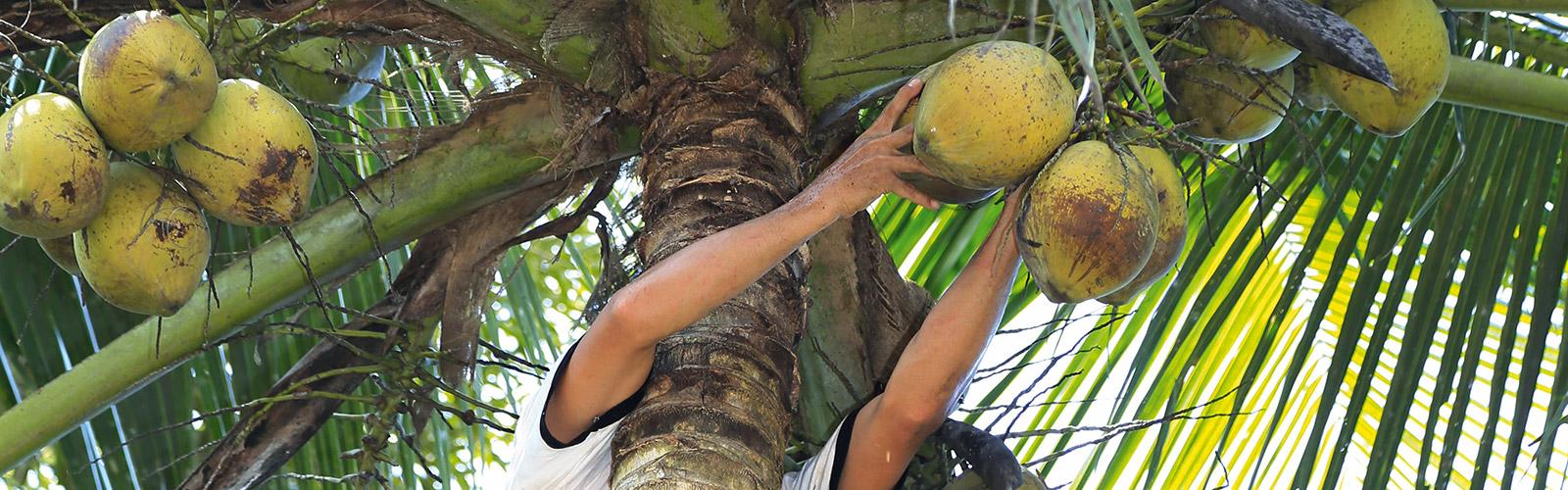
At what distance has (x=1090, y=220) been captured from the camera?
1410mm

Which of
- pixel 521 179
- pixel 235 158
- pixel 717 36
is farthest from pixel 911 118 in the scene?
pixel 235 158

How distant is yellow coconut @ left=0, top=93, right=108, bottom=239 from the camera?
144 centimetres

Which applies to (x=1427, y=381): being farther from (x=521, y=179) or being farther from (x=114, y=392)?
(x=114, y=392)

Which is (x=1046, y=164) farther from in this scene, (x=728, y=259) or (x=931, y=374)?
(x=931, y=374)

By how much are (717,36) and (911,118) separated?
0.95 feet

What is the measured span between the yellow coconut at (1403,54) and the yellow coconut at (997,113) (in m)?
0.38

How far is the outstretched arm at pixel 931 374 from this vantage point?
198 cm

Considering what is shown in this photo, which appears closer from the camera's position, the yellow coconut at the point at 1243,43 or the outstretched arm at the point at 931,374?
the yellow coconut at the point at 1243,43

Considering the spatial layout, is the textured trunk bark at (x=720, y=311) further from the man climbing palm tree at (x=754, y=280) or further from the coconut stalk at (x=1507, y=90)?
the coconut stalk at (x=1507, y=90)

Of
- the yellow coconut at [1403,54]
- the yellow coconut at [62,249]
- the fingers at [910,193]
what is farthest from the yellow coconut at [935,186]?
the yellow coconut at [62,249]

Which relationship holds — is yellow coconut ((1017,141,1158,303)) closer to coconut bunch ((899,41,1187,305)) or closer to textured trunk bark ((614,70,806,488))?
coconut bunch ((899,41,1187,305))

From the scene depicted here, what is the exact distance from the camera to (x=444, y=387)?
6.74 feet

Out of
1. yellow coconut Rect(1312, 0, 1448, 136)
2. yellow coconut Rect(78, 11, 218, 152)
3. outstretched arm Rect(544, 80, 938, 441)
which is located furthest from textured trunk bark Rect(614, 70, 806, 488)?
yellow coconut Rect(1312, 0, 1448, 136)

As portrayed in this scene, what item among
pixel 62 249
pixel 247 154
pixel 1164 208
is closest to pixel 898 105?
pixel 1164 208
